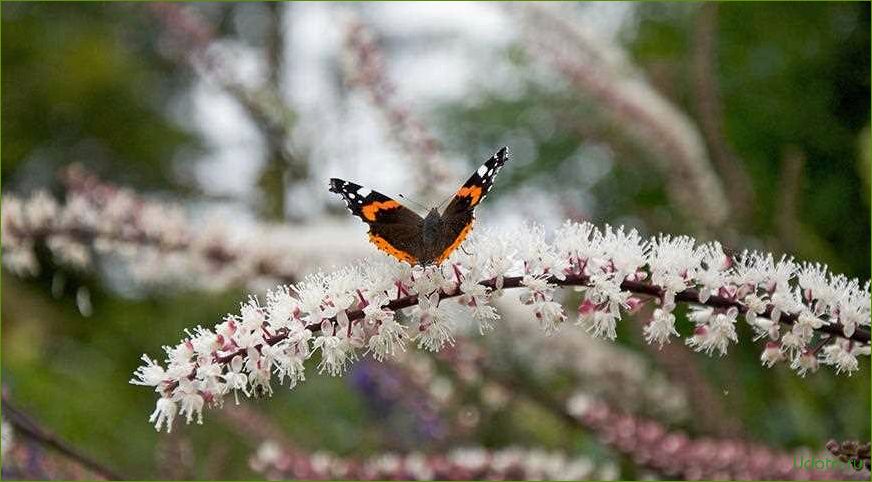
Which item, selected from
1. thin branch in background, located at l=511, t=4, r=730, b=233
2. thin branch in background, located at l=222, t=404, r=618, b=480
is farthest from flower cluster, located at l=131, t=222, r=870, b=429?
thin branch in background, located at l=511, t=4, r=730, b=233

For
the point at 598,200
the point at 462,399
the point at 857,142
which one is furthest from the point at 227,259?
the point at 857,142

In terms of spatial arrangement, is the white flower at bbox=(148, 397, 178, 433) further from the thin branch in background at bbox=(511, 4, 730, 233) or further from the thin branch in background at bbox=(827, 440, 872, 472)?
the thin branch in background at bbox=(511, 4, 730, 233)

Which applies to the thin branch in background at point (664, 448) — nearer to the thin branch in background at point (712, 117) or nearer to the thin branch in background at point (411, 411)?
the thin branch in background at point (411, 411)

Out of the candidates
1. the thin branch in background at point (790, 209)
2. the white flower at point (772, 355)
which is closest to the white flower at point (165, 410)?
the white flower at point (772, 355)

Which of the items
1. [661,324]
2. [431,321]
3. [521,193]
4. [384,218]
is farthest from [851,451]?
[521,193]

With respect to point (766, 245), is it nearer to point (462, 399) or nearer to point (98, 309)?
point (462, 399)

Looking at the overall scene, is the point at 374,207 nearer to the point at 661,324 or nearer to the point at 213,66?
the point at 661,324
